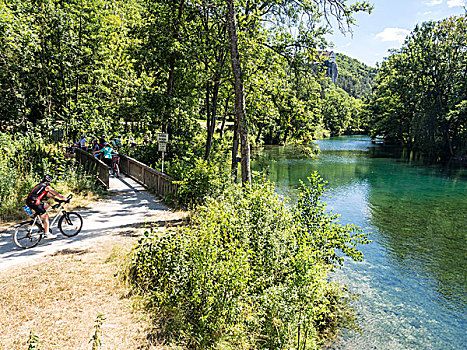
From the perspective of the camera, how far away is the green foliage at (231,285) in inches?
226

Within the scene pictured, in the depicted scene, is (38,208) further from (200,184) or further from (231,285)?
(231,285)

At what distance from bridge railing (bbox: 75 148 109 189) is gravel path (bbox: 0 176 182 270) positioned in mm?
594

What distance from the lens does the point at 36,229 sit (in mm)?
9055

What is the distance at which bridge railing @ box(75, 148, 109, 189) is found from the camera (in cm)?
1416

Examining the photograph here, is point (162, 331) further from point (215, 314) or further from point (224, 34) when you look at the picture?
point (224, 34)

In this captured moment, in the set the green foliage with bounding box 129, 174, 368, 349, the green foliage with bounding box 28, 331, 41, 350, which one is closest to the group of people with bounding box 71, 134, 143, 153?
the green foliage with bounding box 129, 174, 368, 349

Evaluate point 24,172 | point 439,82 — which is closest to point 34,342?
point 24,172

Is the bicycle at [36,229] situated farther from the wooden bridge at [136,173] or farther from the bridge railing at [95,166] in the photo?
the bridge railing at [95,166]

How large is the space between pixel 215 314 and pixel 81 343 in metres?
2.22

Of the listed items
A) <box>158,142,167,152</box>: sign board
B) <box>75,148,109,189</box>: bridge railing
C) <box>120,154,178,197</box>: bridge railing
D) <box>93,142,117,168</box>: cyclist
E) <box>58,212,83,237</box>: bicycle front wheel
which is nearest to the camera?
<box>58,212,83,237</box>: bicycle front wheel

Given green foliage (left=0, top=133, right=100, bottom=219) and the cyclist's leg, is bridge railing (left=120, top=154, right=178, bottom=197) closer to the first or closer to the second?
green foliage (left=0, top=133, right=100, bottom=219)

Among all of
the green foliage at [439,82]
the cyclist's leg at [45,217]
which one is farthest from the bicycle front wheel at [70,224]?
the green foliage at [439,82]

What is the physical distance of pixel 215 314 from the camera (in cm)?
578

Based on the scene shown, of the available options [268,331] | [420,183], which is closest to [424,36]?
[420,183]
